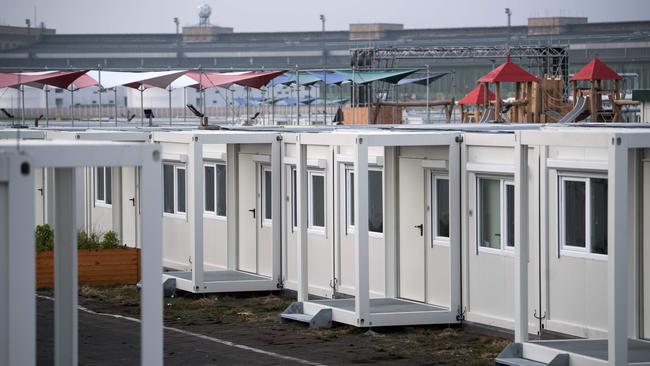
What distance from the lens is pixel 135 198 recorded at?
74.9ft

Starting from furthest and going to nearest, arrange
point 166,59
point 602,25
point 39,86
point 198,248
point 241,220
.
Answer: point 166,59
point 602,25
point 39,86
point 241,220
point 198,248

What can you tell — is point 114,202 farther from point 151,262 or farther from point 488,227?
point 151,262

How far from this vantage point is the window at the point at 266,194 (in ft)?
64.0

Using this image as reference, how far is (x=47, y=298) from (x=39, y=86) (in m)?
23.9

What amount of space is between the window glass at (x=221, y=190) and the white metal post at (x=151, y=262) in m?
11.9

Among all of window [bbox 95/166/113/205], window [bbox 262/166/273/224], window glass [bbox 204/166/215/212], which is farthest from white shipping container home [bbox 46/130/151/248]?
window [bbox 262/166/273/224]

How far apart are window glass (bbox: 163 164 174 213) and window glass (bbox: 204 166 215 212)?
837 mm

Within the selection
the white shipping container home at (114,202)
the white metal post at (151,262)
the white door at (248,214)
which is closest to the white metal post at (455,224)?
the white door at (248,214)

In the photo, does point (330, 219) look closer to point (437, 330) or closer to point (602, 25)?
point (437, 330)

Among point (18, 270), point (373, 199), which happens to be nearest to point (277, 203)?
point (373, 199)

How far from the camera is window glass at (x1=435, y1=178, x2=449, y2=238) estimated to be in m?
15.8

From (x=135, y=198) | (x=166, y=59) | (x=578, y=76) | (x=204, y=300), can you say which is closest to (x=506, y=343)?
(x=204, y=300)

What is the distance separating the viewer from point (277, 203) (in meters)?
18.7

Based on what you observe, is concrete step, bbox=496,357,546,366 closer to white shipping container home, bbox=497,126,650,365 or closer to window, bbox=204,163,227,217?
white shipping container home, bbox=497,126,650,365
